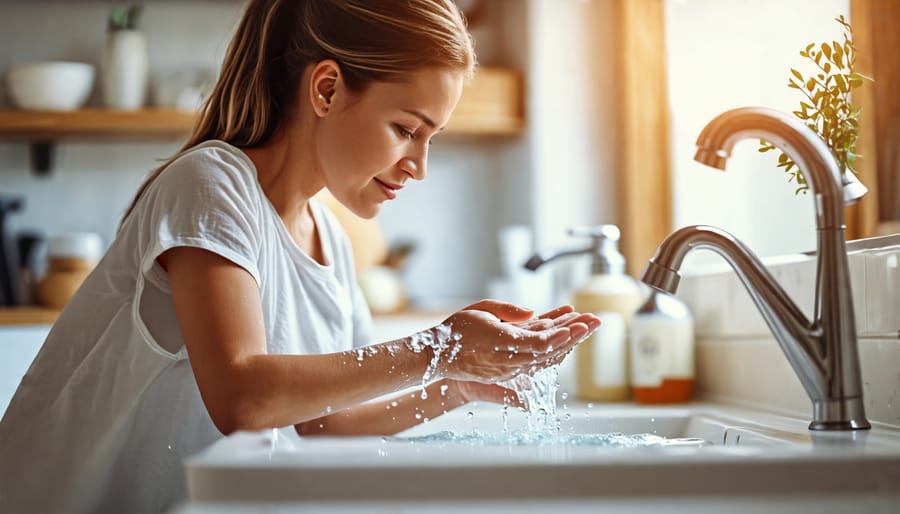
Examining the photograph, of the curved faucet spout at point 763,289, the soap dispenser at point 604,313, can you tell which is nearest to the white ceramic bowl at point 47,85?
the soap dispenser at point 604,313

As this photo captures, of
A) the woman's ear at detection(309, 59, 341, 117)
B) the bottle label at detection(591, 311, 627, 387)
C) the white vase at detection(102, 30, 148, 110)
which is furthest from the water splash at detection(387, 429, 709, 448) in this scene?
the white vase at detection(102, 30, 148, 110)

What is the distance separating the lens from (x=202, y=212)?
3.24 ft

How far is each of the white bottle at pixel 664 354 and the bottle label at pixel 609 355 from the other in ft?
0.33

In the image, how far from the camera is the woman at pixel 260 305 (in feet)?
3.13

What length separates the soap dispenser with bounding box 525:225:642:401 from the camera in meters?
1.77

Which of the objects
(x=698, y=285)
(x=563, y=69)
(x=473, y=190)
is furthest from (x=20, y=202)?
(x=698, y=285)

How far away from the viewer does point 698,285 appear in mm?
1724

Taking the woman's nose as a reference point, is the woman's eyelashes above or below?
above

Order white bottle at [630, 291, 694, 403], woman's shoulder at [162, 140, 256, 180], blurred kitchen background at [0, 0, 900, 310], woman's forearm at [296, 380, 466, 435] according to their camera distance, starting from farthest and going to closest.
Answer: blurred kitchen background at [0, 0, 900, 310], white bottle at [630, 291, 694, 403], woman's forearm at [296, 380, 466, 435], woman's shoulder at [162, 140, 256, 180]

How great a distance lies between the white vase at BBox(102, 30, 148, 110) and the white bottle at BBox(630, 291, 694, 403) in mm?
1627

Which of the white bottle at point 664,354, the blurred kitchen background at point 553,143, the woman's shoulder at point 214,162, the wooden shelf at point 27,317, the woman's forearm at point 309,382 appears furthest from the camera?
the wooden shelf at point 27,317

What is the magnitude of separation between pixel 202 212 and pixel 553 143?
1672 millimetres

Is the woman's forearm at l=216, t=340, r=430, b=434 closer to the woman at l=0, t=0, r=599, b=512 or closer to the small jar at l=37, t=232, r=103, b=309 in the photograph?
the woman at l=0, t=0, r=599, b=512

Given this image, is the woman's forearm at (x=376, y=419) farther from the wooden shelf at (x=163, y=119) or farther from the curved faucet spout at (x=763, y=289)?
the wooden shelf at (x=163, y=119)
